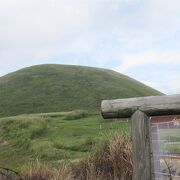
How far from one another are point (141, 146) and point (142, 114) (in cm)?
28

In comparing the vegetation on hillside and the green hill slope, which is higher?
the green hill slope

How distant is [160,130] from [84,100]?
54.0 metres

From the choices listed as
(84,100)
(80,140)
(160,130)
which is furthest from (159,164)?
(84,100)

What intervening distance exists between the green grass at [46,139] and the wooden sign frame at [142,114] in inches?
383

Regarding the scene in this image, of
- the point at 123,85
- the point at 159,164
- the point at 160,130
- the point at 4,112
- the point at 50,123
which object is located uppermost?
the point at 123,85

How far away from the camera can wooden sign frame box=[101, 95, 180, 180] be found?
13.1 feet

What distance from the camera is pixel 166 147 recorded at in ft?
12.8

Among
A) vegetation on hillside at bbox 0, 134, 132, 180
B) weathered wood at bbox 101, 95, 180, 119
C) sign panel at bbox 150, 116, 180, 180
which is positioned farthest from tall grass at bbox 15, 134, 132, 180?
sign panel at bbox 150, 116, 180, 180

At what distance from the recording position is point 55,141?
2025 centimetres

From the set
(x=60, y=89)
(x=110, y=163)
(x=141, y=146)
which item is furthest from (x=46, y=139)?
(x=60, y=89)

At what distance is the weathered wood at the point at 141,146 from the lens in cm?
411

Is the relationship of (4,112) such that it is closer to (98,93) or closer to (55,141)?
(98,93)

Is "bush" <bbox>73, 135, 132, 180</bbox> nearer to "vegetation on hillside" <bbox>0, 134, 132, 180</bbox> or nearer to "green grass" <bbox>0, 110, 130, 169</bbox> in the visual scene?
"vegetation on hillside" <bbox>0, 134, 132, 180</bbox>

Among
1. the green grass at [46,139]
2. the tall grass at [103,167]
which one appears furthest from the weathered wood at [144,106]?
the green grass at [46,139]
